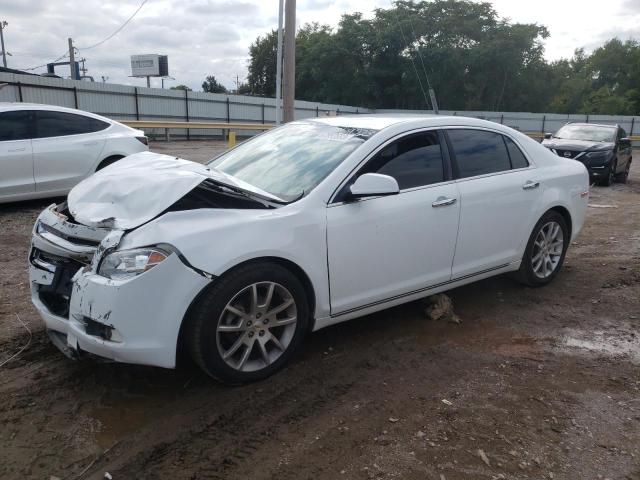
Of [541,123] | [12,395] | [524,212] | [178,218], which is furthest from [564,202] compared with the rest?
[541,123]

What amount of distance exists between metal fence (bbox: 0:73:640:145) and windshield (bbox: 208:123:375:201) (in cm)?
1789

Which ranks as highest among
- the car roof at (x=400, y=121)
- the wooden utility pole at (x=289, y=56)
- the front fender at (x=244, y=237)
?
the wooden utility pole at (x=289, y=56)

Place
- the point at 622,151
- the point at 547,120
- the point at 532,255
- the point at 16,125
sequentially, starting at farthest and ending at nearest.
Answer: the point at 547,120 < the point at 622,151 < the point at 16,125 < the point at 532,255

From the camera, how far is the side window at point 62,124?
7.89 meters

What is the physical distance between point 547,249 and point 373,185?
8.43 ft

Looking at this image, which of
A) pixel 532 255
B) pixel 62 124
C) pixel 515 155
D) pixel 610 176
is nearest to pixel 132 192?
pixel 515 155

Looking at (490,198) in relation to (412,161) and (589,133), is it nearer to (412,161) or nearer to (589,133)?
(412,161)

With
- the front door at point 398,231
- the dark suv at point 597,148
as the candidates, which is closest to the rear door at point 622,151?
the dark suv at point 597,148

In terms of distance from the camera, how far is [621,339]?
422 centimetres

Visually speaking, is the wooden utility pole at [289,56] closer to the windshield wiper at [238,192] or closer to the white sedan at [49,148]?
the white sedan at [49,148]

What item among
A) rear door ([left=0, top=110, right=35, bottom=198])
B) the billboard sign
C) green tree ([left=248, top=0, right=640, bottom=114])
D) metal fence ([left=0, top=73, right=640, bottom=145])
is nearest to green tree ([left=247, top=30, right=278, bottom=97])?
green tree ([left=248, top=0, right=640, bottom=114])

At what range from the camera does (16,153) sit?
24.7ft

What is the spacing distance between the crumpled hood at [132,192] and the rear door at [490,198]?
191cm

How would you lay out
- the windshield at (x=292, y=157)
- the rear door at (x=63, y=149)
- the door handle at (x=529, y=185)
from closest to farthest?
the windshield at (x=292, y=157)
the door handle at (x=529, y=185)
the rear door at (x=63, y=149)
